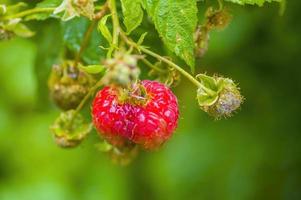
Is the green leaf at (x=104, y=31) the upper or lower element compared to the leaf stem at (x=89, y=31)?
upper

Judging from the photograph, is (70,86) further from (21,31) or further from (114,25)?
(114,25)

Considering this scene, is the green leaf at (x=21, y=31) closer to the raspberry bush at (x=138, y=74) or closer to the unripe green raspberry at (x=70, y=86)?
the raspberry bush at (x=138, y=74)

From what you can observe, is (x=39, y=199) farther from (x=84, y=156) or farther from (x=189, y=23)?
(x=189, y=23)

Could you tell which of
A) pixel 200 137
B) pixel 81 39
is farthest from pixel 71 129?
pixel 200 137

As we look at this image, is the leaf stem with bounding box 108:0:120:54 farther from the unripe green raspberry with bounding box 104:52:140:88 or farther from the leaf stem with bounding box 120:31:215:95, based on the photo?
the unripe green raspberry with bounding box 104:52:140:88

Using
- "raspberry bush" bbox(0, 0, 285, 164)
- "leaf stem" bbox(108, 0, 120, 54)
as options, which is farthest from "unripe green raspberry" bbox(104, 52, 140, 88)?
"leaf stem" bbox(108, 0, 120, 54)

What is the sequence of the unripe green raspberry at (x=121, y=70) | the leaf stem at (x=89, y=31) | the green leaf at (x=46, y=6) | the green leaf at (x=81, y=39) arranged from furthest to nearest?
the green leaf at (x=81, y=39) < the green leaf at (x=46, y=6) < the leaf stem at (x=89, y=31) < the unripe green raspberry at (x=121, y=70)

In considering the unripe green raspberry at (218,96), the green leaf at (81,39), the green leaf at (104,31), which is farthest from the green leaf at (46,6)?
the unripe green raspberry at (218,96)

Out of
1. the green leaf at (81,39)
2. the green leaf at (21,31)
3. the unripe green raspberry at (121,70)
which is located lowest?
the green leaf at (81,39)
